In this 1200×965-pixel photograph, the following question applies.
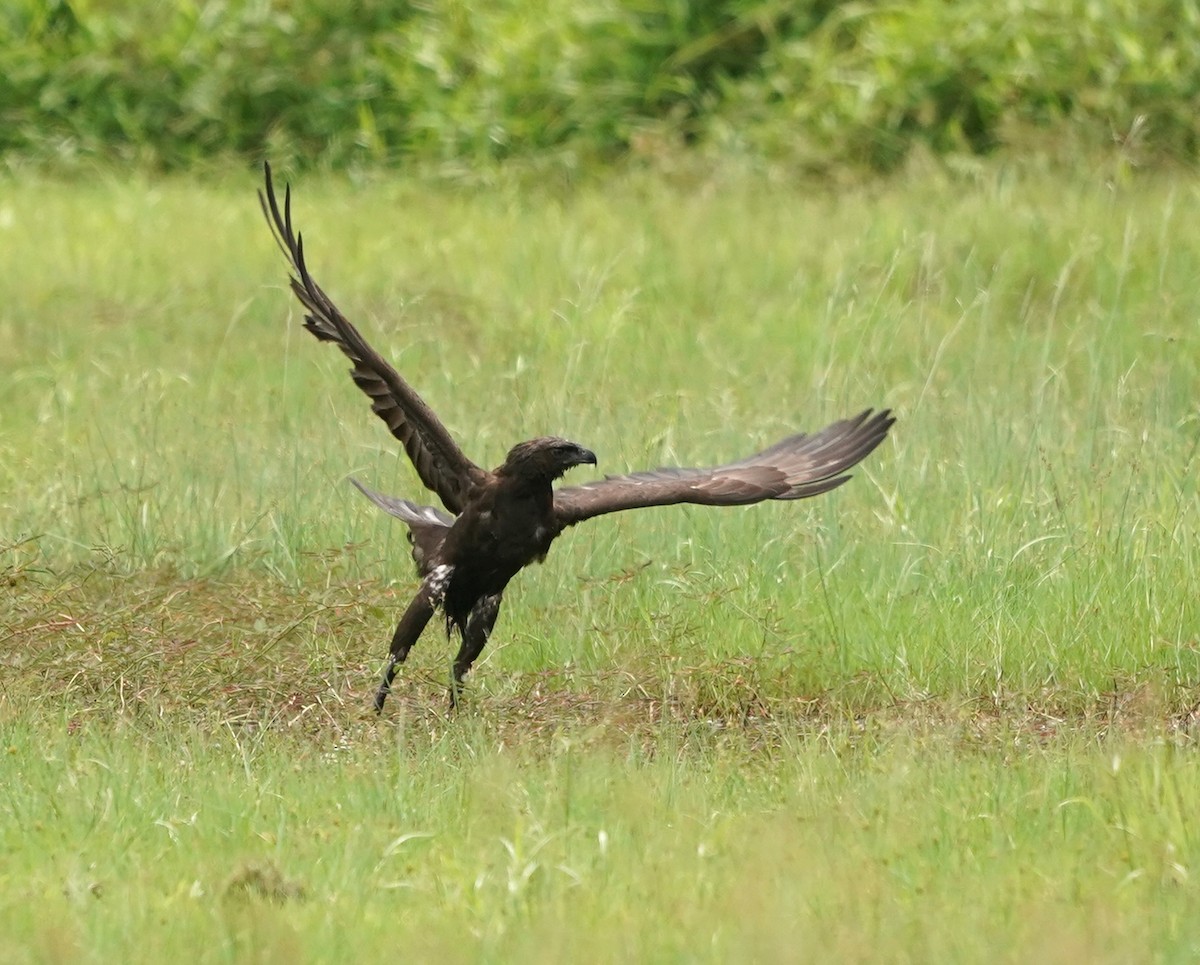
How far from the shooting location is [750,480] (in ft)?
21.3

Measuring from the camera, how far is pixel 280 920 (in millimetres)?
4129

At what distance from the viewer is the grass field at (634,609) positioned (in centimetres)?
435

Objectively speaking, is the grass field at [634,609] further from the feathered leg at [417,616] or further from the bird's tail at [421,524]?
the bird's tail at [421,524]

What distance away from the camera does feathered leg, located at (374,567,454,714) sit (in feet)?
20.5

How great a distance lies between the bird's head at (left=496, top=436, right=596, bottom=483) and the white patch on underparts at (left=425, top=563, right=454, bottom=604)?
0.37 meters

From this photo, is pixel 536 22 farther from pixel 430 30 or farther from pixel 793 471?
pixel 793 471

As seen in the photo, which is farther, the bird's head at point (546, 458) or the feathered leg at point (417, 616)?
the feathered leg at point (417, 616)

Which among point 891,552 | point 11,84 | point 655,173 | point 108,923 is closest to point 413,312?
point 655,173

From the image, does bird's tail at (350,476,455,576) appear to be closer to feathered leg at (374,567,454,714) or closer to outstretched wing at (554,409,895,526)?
feathered leg at (374,567,454,714)

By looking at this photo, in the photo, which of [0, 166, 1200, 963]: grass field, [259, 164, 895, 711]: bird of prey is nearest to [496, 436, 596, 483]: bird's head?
[259, 164, 895, 711]: bird of prey

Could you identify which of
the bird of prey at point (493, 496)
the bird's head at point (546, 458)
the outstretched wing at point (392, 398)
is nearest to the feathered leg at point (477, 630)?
the bird of prey at point (493, 496)

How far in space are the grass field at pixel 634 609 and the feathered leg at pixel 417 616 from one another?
0.13 meters

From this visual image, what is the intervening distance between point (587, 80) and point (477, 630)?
25.8 feet

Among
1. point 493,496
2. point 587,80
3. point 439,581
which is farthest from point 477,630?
point 587,80
